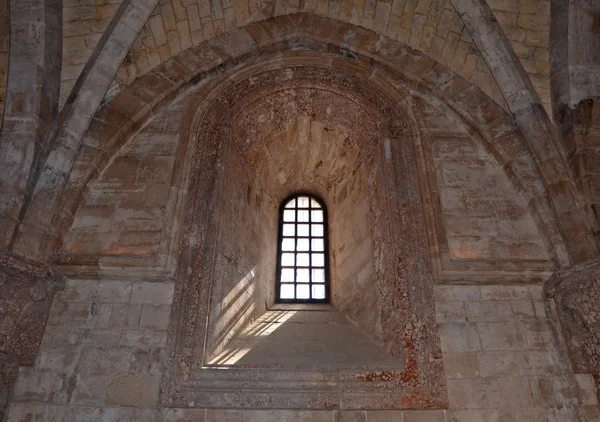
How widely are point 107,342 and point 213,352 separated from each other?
0.98 meters

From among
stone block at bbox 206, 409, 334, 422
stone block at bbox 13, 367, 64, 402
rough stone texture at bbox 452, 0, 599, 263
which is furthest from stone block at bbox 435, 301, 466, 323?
stone block at bbox 13, 367, 64, 402

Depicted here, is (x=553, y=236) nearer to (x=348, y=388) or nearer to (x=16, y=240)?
(x=348, y=388)

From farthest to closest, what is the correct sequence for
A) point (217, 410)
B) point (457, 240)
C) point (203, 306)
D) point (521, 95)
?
point (521, 95) → point (457, 240) → point (203, 306) → point (217, 410)

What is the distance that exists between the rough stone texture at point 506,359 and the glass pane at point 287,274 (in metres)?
2.35

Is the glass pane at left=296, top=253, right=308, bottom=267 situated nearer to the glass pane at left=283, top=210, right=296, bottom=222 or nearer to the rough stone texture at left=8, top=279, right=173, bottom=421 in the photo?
the glass pane at left=283, top=210, right=296, bottom=222

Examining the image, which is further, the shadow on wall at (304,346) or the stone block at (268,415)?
the shadow on wall at (304,346)

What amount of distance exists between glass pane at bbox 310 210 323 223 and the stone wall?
9.07ft

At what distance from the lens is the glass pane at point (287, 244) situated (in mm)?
7098

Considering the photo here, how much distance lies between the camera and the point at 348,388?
174 inches

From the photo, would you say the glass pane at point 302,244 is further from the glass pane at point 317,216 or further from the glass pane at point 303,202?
the glass pane at point 303,202

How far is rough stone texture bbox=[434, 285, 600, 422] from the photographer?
4.29m

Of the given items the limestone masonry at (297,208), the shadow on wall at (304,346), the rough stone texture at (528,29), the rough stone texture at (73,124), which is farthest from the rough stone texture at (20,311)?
the rough stone texture at (528,29)

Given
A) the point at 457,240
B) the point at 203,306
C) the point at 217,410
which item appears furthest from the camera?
the point at 457,240

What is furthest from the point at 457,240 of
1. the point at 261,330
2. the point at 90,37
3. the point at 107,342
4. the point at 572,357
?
the point at 90,37
